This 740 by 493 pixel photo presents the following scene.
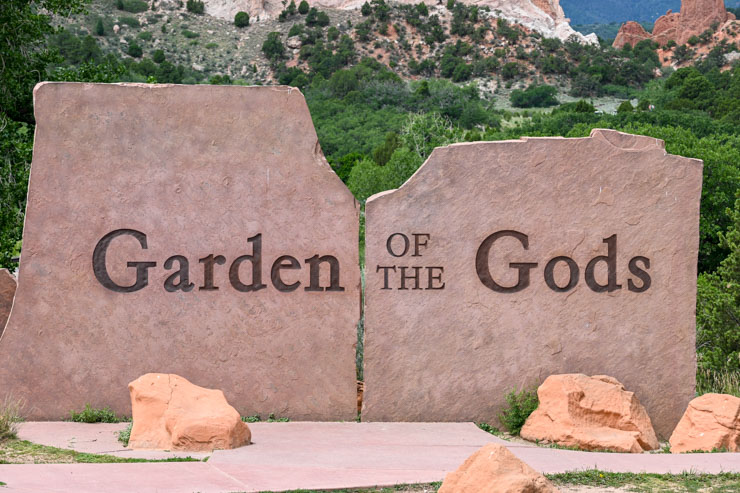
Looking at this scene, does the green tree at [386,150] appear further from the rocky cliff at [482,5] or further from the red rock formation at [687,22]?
the red rock formation at [687,22]

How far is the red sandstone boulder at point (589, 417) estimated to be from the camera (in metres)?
8.27

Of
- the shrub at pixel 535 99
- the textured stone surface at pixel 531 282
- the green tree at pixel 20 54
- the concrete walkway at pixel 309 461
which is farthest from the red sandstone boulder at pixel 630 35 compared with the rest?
the concrete walkway at pixel 309 461

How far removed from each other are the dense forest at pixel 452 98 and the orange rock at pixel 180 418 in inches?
254

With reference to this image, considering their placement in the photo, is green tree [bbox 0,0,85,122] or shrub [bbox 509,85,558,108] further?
shrub [bbox 509,85,558,108]

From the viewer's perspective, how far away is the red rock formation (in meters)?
117

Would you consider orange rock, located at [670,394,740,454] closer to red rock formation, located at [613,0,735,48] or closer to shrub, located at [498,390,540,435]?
shrub, located at [498,390,540,435]

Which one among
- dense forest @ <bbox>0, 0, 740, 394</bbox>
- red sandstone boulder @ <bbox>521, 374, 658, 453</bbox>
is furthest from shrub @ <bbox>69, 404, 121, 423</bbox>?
dense forest @ <bbox>0, 0, 740, 394</bbox>

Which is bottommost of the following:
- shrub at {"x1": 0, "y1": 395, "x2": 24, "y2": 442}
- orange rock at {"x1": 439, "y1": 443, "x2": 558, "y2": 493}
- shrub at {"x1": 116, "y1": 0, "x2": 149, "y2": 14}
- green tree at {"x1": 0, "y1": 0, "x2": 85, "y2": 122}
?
shrub at {"x1": 0, "y1": 395, "x2": 24, "y2": 442}

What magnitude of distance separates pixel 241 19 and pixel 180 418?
9413 cm

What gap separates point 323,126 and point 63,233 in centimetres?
5111

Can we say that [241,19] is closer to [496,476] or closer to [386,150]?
[386,150]

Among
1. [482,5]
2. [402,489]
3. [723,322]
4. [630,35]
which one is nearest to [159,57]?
[482,5]

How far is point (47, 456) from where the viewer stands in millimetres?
7148

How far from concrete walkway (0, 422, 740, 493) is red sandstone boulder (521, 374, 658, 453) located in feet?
1.55
